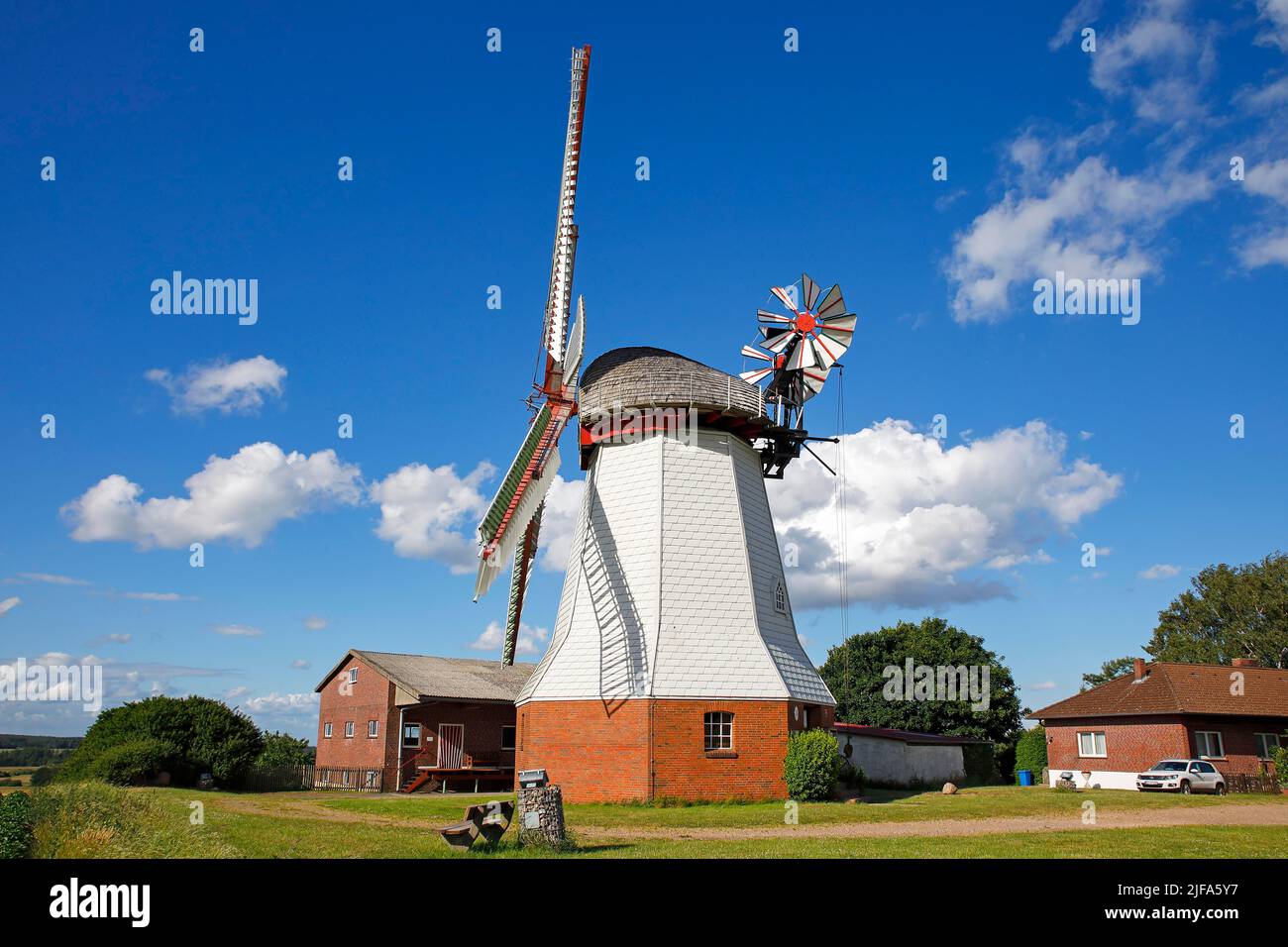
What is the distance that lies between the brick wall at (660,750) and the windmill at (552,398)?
4.84m

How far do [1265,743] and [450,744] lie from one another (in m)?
31.6

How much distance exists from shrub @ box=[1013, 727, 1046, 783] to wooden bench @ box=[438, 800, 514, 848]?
33.3 metres

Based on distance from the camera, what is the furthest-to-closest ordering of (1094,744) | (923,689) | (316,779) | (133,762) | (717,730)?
(923,689) < (1094,744) < (316,779) < (133,762) < (717,730)

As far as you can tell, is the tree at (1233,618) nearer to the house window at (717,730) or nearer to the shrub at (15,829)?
the house window at (717,730)

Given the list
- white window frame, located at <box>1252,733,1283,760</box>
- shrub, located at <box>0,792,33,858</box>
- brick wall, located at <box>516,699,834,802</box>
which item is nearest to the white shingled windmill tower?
brick wall, located at <box>516,699,834,802</box>

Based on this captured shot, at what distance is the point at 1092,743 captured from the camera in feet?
120

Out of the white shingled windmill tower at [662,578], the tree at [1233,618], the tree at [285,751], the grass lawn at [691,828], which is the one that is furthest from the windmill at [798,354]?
the tree at [1233,618]

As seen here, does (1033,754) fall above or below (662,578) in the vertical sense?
below

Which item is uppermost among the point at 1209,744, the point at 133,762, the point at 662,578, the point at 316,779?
the point at 662,578

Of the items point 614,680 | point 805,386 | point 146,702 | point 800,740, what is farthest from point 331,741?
point 805,386

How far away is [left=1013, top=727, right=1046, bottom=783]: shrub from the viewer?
133ft

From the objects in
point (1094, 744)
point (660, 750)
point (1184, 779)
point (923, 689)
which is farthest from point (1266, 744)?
point (660, 750)

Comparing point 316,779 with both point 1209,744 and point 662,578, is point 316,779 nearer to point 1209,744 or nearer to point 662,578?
point 662,578

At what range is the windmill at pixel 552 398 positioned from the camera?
86.1 ft
